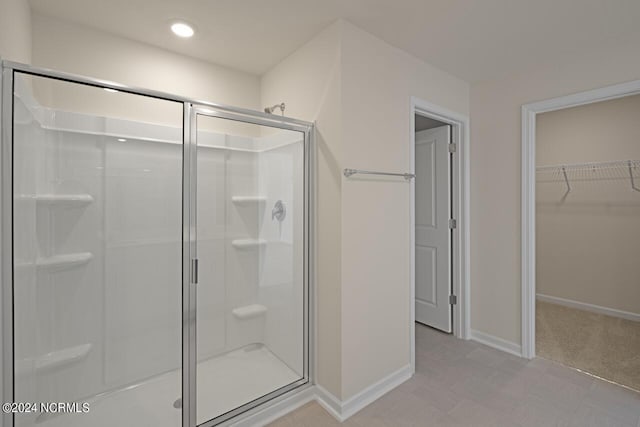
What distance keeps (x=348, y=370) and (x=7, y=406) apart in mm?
1636

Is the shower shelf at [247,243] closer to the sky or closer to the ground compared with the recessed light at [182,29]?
closer to the ground

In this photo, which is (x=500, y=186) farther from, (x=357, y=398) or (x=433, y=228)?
(x=357, y=398)

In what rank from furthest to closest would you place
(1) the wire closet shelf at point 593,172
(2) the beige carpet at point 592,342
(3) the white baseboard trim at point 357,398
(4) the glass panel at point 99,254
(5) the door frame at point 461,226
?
(1) the wire closet shelf at point 593,172 < (5) the door frame at point 461,226 < (2) the beige carpet at point 592,342 < (3) the white baseboard trim at point 357,398 < (4) the glass panel at point 99,254

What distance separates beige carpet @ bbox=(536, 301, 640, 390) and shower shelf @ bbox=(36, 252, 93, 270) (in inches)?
137

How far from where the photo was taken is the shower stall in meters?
1.39

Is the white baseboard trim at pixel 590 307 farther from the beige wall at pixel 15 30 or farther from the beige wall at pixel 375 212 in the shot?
the beige wall at pixel 15 30

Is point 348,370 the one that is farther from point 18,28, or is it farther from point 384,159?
point 18,28

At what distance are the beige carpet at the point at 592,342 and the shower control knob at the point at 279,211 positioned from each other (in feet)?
8.25

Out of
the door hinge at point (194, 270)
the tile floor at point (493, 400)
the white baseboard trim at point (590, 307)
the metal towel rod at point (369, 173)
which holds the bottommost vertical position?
the tile floor at point (493, 400)

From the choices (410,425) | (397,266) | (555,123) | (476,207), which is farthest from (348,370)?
Answer: (555,123)

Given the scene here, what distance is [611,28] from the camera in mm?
2006

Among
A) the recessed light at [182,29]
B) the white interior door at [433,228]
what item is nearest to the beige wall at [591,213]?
the white interior door at [433,228]

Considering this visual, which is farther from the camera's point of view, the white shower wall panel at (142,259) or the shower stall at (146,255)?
the white shower wall panel at (142,259)

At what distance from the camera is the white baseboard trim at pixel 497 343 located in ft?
8.68
